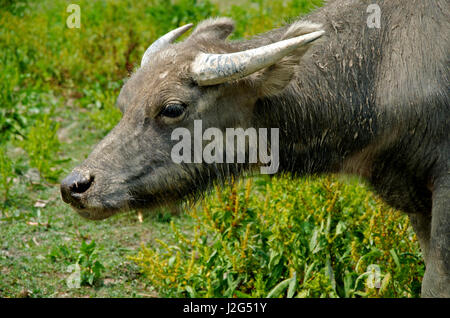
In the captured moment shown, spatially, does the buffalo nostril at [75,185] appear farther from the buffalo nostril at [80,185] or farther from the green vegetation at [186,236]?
the green vegetation at [186,236]

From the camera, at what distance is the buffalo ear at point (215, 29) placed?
12.7ft

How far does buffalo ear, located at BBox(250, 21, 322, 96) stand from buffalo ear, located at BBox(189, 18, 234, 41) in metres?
0.49

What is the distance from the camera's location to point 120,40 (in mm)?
8703

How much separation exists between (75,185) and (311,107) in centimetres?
144

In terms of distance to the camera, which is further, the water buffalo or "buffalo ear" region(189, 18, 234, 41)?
"buffalo ear" region(189, 18, 234, 41)

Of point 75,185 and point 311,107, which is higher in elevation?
point 311,107

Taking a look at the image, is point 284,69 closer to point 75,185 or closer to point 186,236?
point 75,185

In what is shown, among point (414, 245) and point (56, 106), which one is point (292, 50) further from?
point (56, 106)

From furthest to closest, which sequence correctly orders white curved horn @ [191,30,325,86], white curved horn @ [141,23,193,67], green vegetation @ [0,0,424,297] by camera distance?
green vegetation @ [0,0,424,297] → white curved horn @ [141,23,193,67] → white curved horn @ [191,30,325,86]

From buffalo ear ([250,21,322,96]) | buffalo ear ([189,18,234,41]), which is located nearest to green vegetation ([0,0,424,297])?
buffalo ear ([189,18,234,41])

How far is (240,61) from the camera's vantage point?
3350 millimetres

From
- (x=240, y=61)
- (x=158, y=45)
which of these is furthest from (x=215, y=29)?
(x=240, y=61)

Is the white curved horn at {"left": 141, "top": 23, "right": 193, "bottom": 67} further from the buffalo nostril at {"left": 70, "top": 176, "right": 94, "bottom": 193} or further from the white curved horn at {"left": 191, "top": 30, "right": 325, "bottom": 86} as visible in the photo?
the buffalo nostril at {"left": 70, "top": 176, "right": 94, "bottom": 193}

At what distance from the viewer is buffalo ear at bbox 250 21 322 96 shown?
11.2 ft
